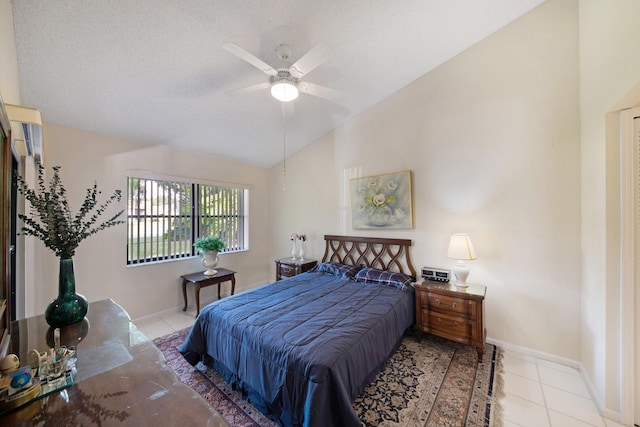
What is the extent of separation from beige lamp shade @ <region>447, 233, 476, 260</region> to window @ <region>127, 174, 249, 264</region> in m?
3.56

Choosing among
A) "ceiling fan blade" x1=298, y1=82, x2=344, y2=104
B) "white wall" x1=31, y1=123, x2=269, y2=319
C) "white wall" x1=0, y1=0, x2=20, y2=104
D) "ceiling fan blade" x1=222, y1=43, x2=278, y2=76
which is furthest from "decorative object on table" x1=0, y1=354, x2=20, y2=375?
"white wall" x1=31, y1=123, x2=269, y2=319

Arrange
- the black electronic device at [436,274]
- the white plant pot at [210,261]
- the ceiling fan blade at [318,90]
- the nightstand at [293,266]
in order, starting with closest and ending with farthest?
the ceiling fan blade at [318,90] → the black electronic device at [436,274] → the white plant pot at [210,261] → the nightstand at [293,266]

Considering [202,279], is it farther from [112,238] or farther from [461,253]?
[461,253]

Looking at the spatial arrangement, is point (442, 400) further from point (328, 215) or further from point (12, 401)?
point (328, 215)

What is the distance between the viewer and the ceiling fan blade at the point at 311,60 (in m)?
1.69

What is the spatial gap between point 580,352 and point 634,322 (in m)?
0.90

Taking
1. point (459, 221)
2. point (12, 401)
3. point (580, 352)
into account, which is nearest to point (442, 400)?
point (580, 352)

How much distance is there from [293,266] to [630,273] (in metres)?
3.48

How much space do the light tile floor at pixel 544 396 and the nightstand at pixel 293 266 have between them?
8.85 ft

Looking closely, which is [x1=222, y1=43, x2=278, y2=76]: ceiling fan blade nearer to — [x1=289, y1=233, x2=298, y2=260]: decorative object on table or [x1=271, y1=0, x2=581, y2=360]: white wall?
[x1=271, y1=0, x2=581, y2=360]: white wall

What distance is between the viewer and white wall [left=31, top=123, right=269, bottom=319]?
267 centimetres

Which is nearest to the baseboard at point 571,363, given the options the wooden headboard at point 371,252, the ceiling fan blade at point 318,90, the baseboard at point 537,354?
the baseboard at point 537,354

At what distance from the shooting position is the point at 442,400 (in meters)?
1.91

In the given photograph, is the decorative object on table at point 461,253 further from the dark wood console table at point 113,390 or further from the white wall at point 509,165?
the dark wood console table at point 113,390
